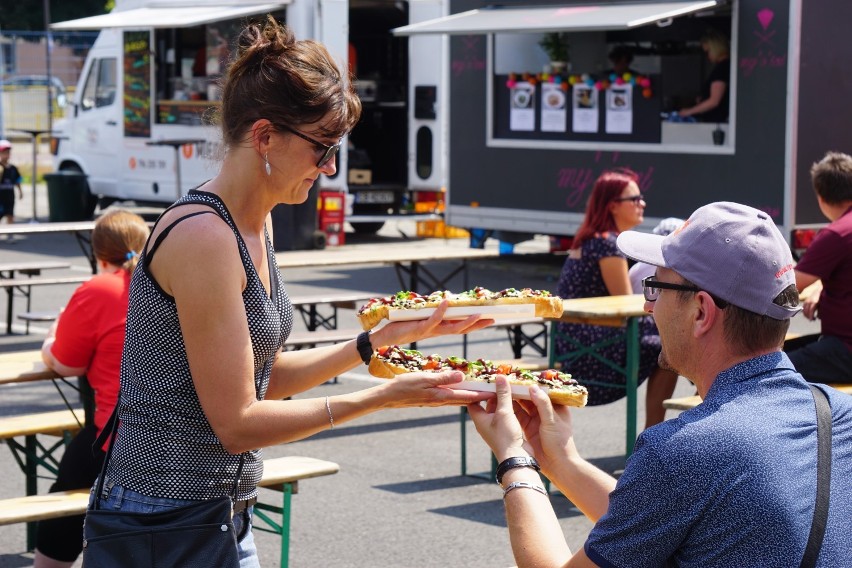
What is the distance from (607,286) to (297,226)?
9747 millimetres

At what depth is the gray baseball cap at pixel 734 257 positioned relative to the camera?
7.71 ft

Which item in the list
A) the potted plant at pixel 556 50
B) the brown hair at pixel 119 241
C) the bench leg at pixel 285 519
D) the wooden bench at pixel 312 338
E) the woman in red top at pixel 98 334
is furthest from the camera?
the potted plant at pixel 556 50

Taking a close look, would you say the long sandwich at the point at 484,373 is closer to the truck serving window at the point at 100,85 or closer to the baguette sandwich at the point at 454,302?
the baguette sandwich at the point at 454,302

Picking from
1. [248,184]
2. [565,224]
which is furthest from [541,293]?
[565,224]

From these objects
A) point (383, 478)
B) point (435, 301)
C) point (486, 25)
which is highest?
point (486, 25)

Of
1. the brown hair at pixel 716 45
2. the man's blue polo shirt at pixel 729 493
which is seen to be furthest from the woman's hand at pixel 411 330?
the brown hair at pixel 716 45

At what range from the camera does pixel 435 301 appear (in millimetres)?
3818

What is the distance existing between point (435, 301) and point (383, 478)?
335 cm

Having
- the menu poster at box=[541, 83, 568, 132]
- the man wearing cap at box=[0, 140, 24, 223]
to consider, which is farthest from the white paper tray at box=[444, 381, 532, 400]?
the man wearing cap at box=[0, 140, 24, 223]

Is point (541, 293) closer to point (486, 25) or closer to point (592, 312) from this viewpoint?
point (592, 312)

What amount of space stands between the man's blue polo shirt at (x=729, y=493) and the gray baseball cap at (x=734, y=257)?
0.17 meters

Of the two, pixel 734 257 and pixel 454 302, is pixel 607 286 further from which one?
pixel 734 257

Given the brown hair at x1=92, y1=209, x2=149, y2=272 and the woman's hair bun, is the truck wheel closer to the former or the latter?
the brown hair at x1=92, y1=209, x2=149, y2=272

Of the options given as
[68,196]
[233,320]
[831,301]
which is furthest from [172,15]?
[233,320]
